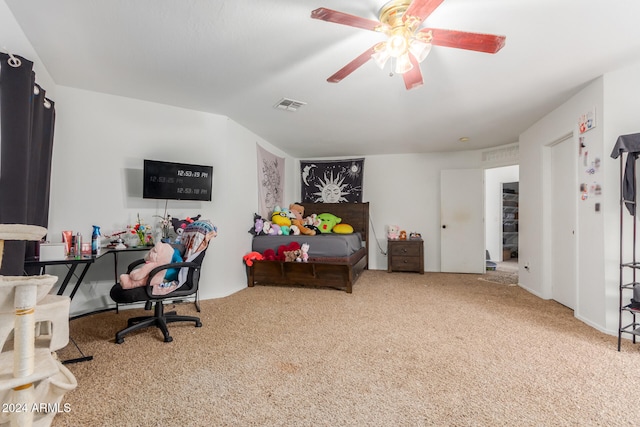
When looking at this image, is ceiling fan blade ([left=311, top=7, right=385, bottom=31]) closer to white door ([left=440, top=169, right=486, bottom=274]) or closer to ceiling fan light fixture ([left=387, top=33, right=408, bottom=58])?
ceiling fan light fixture ([left=387, top=33, right=408, bottom=58])

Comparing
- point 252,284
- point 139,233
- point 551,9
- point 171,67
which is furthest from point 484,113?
point 139,233

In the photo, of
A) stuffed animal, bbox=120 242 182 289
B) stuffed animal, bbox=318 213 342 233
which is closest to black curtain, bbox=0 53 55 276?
stuffed animal, bbox=120 242 182 289

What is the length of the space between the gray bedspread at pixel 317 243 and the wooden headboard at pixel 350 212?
128 centimetres

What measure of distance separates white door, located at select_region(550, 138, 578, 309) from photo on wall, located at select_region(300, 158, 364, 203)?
117 inches

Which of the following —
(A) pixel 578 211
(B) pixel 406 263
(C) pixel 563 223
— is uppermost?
(A) pixel 578 211

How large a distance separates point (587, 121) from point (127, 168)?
473 cm

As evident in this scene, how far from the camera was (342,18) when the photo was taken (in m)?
1.43

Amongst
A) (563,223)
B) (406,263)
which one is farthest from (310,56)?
(406,263)

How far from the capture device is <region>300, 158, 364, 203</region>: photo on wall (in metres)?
5.62

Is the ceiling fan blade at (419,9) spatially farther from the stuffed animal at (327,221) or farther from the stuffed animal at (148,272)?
the stuffed animal at (327,221)

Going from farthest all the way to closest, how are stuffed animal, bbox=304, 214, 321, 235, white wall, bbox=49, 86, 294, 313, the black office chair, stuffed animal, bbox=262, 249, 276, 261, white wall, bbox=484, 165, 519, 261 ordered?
white wall, bbox=484, 165, 519, 261 → stuffed animal, bbox=304, 214, 321, 235 → stuffed animal, bbox=262, 249, 276, 261 → white wall, bbox=49, 86, 294, 313 → the black office chair

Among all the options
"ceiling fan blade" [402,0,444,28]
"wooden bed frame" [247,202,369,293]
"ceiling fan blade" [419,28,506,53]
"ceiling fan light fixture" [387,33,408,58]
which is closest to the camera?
"ceiling fan blade" [402,0,444,28]

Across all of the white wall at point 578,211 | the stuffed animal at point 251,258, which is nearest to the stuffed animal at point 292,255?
the stuffed animal at point 251,258

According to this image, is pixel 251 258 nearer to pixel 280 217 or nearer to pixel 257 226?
pixel 257 226
